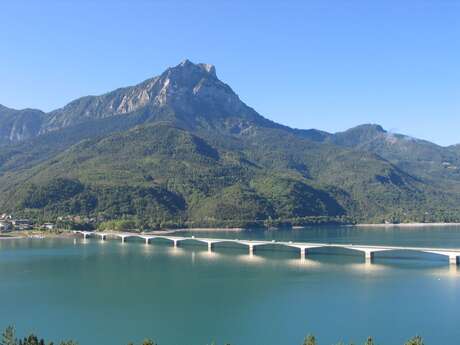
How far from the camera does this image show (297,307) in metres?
55.5

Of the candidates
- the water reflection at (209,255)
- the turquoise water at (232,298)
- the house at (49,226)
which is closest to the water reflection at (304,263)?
the turquoise water at (232,298)

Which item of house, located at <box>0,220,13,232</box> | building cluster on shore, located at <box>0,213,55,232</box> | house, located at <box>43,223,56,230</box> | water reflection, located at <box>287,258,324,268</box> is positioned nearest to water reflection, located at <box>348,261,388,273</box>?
water reflection, located at <box>287,258,324,268</box>

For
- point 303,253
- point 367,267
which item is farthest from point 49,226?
point 367,267

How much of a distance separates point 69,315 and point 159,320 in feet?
30.1

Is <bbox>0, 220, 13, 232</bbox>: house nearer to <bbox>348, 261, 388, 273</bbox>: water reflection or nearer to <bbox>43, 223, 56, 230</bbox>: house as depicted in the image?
<bbox>43, 223, 56, 230</bbox>: house

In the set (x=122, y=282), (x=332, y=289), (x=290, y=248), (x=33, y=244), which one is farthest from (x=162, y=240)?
(x=332, y=289)

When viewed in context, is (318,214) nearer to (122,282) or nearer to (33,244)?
(33,244)

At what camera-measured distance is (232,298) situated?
60.4 m

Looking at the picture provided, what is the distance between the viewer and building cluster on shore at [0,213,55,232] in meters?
143

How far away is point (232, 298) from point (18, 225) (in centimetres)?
10399

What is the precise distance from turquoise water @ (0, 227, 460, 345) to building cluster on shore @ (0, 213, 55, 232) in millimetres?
51365

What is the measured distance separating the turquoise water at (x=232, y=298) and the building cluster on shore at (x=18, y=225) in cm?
5136

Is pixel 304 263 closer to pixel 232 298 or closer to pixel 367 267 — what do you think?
A: pixel 367 267

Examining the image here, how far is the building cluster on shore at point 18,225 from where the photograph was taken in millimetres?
142812
